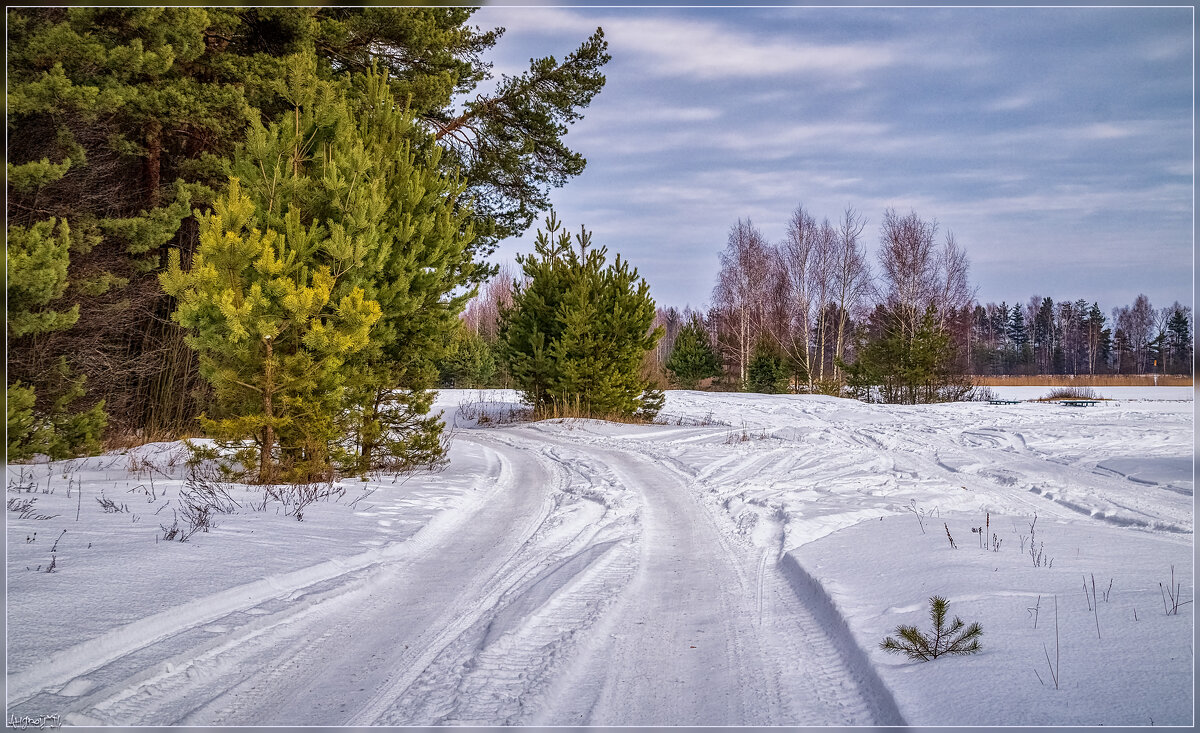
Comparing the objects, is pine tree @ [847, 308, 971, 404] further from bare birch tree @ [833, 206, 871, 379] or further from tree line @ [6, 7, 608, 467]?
tree line @ [6, 7, 608, 467]

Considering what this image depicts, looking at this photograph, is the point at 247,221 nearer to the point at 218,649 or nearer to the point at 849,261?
the point at 218,649

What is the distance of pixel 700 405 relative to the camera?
74.7ft

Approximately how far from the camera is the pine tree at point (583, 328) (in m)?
17.7

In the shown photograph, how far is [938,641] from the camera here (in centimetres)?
300

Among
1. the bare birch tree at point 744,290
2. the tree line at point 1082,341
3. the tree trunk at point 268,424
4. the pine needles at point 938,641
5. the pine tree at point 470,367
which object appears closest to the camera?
the pine needles at point 938,641

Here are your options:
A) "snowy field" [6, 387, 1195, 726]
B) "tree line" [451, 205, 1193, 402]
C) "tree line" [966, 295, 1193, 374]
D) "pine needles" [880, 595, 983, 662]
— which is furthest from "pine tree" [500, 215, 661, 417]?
"tree line" [966, 295, 1193, 374]

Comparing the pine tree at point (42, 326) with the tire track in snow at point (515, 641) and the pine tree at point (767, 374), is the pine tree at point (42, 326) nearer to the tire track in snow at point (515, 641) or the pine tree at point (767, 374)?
the tire track in snow at point (515, 641)

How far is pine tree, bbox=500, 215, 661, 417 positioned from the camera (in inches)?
698

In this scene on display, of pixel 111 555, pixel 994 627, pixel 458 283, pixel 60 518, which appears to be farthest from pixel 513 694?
pixel 458 283

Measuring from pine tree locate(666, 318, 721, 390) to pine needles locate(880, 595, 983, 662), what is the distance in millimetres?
32354

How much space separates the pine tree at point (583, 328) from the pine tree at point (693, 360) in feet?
56.0

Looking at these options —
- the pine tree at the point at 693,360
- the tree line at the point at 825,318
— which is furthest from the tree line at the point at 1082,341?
the pine tree at the point at 693,360

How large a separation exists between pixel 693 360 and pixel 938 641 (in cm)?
3265

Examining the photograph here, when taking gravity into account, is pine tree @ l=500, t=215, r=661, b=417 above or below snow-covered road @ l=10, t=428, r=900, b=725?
above
